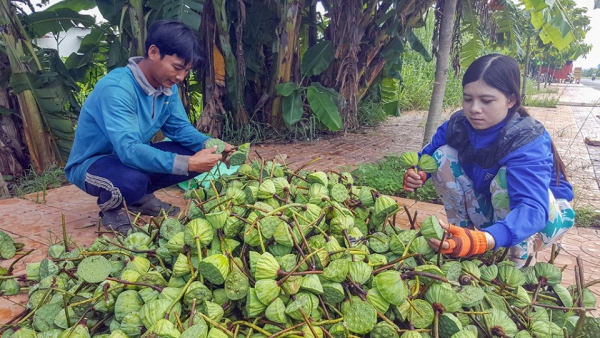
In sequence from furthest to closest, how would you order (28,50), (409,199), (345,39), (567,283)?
1. (345,39)
2. (28,50)
3. (409,199)
4. (567,283)

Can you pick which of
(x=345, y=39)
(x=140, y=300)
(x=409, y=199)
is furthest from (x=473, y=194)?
(x=345, y=39)

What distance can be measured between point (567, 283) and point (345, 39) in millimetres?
4087

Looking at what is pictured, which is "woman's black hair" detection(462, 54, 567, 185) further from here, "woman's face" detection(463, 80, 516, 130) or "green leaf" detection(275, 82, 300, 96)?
"green leaf" detection(275, 82, 300, 96)

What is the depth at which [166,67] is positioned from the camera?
2.12 metres

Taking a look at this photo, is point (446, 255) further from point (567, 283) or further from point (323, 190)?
point (567, 283)

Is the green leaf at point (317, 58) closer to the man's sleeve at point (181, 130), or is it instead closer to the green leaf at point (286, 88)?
the green leaf at point (286, 88)

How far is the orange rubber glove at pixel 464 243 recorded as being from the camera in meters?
1.33

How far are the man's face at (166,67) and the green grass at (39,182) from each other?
153cm

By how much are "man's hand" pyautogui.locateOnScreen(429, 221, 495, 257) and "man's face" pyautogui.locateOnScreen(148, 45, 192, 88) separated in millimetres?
1526

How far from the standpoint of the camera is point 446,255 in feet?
4.62

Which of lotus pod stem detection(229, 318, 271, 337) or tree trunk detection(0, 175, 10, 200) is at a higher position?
lotus pod stem detection(229, 318, 271, 337)

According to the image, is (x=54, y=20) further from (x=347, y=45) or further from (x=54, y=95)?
(x=347, y=45)

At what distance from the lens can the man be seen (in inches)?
81.5

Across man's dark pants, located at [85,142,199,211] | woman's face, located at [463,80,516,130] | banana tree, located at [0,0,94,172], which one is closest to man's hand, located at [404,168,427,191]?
woman's face, located at [463,80,516,130]
